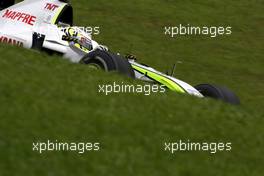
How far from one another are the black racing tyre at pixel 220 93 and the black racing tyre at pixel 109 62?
1596 mm

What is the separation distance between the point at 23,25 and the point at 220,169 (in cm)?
574

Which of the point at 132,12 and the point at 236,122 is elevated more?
the point at 236,122

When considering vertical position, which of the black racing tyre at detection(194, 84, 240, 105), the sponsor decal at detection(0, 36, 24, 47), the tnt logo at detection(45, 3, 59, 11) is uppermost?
the tnt logo at detection(45, 3, 59, 11)

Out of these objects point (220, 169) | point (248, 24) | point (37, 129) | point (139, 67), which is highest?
point (37, 129)

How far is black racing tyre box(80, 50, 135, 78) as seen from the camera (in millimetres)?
8594

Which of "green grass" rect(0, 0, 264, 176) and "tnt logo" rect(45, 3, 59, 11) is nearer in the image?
"green grass" rect(0, 0, 264, 176)

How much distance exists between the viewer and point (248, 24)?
21.6 meters

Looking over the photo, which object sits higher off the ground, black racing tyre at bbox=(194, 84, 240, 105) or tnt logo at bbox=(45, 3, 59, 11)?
tnt logo at bbox=(45, 3, 59, 11)

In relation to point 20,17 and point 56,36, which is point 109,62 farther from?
point 20,17

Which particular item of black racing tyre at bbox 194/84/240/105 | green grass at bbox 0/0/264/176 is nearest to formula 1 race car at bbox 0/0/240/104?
black racing tyre at bbox 194/84/240/105

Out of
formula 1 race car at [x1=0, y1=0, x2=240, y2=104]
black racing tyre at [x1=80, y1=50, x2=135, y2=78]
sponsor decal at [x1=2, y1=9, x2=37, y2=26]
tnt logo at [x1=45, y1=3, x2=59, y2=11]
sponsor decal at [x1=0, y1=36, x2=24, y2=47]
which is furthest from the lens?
tnt logo at [x1=45, y1=3, x2=59, y2=11]

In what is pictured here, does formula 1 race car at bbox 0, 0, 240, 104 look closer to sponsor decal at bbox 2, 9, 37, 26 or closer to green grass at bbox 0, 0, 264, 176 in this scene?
sponsor decal at bbox 2, 9, 37, 26

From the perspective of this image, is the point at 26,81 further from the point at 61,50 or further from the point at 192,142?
the point at 61,50

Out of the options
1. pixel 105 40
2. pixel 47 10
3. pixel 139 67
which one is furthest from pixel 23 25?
pixel 105 40
